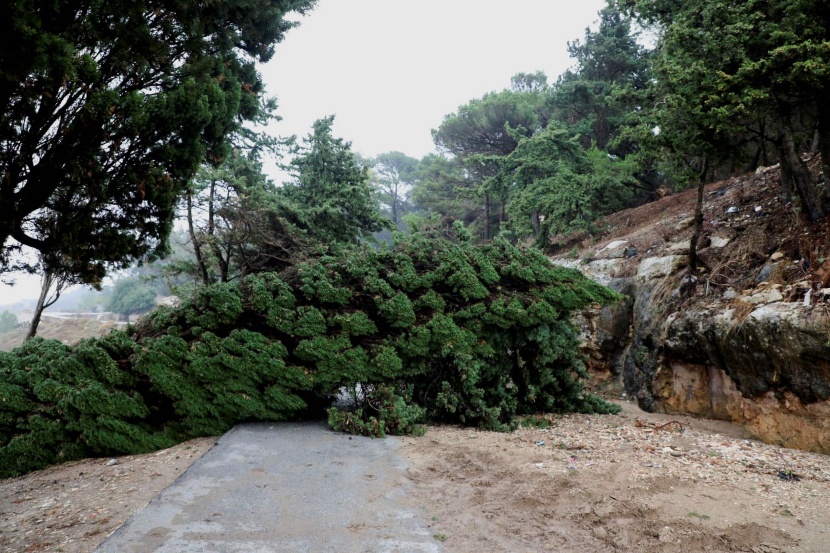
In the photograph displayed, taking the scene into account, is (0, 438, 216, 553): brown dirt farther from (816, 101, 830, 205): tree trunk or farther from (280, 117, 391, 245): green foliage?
(816, 101, 830, 205): tree trunk

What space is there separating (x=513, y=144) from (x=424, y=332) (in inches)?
743

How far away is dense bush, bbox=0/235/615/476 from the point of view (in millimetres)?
5035

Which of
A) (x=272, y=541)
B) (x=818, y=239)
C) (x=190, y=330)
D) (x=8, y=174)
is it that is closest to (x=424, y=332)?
(x=190, y=330)

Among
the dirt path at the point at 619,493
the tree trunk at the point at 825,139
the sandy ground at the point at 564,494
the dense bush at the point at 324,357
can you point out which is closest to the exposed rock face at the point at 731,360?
the sandy ground at the point at 564,494

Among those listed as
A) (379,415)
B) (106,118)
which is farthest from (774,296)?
(106,118)

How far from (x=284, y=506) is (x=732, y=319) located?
652 cm

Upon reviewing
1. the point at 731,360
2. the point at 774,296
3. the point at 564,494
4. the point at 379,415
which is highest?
the point at 774,296

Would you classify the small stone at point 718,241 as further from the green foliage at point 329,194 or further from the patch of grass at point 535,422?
the green foliage at point 329,194

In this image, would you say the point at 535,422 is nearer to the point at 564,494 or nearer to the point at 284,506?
the point at 564,494

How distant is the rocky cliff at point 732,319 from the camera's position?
5.61 metres

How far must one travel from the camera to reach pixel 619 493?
3510mm

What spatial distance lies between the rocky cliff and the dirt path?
103 centimetres

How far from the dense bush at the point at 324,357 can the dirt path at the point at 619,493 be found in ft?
3.22

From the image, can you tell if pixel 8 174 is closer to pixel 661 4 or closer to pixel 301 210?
pixel 301 210
